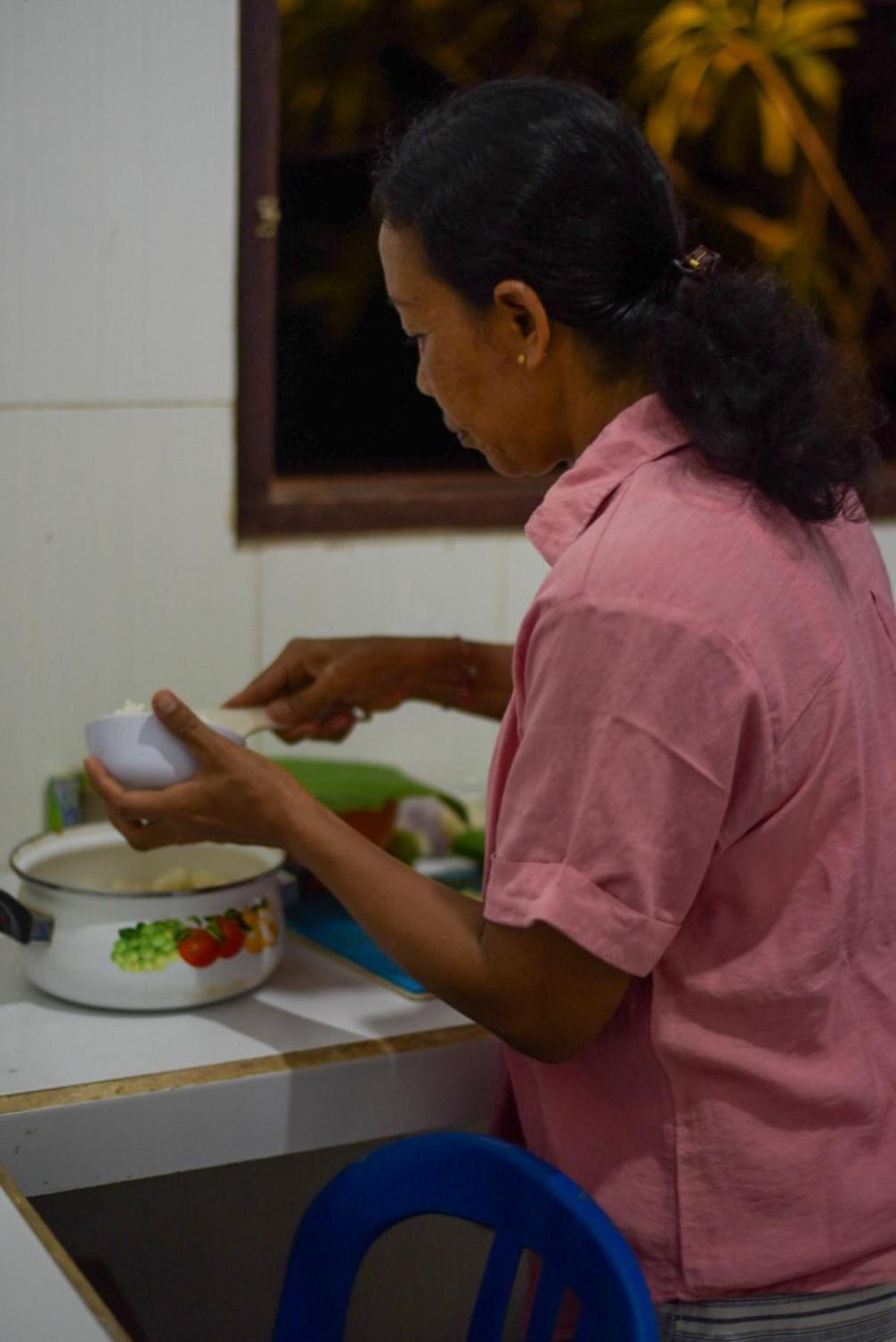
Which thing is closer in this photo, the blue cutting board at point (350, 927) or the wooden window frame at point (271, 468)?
the blue cutting board at point (350, 927)

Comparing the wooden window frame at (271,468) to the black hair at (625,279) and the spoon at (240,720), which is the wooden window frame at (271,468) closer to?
the spoon at (240,720)

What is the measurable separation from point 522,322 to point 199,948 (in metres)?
0.62

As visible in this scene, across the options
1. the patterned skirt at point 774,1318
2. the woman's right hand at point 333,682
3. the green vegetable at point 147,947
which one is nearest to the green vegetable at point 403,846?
the woman's right hand at point 333,682

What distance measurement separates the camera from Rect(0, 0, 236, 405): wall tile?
5.36 ft

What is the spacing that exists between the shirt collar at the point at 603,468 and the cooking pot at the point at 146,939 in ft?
1.66

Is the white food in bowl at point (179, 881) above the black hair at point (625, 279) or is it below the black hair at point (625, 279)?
below

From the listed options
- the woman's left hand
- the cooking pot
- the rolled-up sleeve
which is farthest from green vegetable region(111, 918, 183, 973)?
the rolled-up sleeve

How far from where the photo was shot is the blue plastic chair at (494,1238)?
0.96m

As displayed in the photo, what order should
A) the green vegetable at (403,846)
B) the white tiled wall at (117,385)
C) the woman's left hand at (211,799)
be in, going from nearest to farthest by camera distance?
the woman's left hand at (211,799) < the white tiled wall at (117,385) < the green vegetable at (403,846)

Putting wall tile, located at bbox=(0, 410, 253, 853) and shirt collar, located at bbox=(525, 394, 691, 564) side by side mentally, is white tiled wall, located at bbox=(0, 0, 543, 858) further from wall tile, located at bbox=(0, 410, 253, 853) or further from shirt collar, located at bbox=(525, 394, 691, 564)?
shirt collar, located at bbox=(525, 394, 691, 564)

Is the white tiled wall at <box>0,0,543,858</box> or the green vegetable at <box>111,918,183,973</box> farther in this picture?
the white tiled wall at <box>0,0,543,858</box>

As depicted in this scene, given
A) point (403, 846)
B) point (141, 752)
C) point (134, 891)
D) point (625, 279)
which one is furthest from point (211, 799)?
point (403, 846)

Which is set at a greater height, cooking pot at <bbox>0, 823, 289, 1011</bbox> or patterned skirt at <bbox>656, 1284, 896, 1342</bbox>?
cooking pot at <bbox>0, 823, 289, 1011</bbox>

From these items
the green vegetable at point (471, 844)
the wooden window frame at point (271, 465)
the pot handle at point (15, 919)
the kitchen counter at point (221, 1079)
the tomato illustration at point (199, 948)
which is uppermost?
the wooden window frame at point (271, 465)
